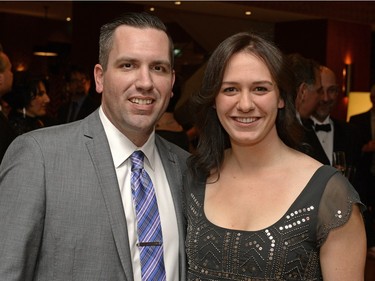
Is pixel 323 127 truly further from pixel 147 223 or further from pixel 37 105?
pixel 147 223

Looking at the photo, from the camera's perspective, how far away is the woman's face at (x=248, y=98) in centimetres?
214

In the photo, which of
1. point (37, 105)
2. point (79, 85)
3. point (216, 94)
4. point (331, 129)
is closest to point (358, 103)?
point (79, 85)

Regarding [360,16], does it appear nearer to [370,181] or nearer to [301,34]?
[301,34]

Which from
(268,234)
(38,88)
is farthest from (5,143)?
(268,234)

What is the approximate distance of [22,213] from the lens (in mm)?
1938

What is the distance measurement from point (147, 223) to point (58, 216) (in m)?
0.30

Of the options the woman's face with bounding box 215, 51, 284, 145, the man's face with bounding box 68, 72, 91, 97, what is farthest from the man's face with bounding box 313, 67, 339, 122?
the man's face with bounding box 68, 72, 91, 97

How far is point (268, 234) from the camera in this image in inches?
81.3

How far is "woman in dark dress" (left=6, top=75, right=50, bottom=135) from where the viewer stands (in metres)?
5.14

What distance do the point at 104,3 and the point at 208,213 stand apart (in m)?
8.54

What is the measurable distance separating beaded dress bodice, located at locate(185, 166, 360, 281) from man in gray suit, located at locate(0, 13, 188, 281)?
0.19 meters

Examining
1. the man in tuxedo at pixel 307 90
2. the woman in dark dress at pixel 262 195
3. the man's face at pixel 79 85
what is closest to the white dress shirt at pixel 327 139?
the man in tuxedo at pixel 307 90

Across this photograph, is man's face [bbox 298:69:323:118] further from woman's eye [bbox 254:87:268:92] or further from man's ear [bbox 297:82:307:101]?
woman's eye [bbox 254:87:268:92]

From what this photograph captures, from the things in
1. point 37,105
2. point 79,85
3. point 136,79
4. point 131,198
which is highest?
point 79,85
